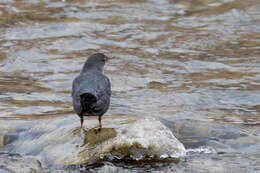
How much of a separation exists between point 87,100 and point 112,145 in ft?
1.99

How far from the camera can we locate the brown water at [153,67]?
21.7ft

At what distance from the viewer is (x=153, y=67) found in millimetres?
10266

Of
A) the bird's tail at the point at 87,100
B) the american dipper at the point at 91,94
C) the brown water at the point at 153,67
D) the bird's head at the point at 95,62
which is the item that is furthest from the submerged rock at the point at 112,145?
the bird's head at the point at 95,62

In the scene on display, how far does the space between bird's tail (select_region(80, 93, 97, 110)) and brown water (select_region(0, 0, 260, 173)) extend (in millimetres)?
675

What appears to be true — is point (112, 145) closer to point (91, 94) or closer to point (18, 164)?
point (91, 94)

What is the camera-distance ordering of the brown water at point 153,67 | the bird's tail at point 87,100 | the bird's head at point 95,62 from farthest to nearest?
1. the bird's head at point 95,62
2. the brown water at point 153,67
3. the bird's tail at point 87,100

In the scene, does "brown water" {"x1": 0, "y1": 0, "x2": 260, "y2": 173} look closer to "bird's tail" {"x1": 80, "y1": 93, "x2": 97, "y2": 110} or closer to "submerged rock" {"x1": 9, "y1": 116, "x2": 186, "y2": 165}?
"submerged rock" {"x1": 9, "y1": 116, "x2": 186, "y2": 165}

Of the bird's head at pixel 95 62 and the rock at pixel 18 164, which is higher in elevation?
the bird's head at pixel 95 62

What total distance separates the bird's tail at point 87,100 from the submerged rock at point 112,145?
1.52 ft

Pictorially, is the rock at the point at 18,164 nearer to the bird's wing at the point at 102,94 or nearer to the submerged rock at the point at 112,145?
the submerged rock at the point at 112,145

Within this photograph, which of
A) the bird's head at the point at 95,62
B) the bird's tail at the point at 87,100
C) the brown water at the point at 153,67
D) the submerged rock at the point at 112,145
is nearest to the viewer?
the bird's tail at the point at 87,100

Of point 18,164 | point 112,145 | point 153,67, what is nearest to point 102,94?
point 112,145

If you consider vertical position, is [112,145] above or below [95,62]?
below

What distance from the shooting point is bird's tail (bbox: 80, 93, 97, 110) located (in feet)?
17.6
